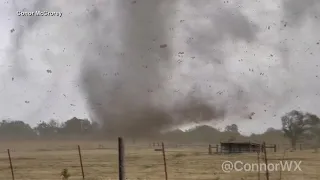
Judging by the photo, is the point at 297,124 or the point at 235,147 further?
the point at 297,124

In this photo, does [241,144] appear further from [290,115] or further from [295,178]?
[290,115]

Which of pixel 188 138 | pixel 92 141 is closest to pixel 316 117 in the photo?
pixel 188 138

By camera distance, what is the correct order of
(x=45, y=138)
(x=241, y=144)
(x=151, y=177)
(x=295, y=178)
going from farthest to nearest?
(x=45, y=138) → (x=241, y=144) → (x=151, y=177) → (x=295, y=178)

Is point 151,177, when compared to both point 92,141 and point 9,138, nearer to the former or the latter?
point 92,141

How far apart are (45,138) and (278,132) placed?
200ft

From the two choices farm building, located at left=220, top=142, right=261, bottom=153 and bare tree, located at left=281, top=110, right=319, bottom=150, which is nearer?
farm building, located at left=220, top=142, right=261, bottom=153

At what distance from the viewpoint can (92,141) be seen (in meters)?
103

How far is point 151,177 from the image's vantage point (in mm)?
29438

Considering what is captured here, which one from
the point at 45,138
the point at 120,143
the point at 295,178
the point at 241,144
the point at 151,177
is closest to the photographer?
the point at 120,143

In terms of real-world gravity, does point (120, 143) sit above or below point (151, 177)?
above

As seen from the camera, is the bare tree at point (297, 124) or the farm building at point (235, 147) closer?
the farm building at point (235, 147)

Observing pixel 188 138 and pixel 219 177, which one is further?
pixel 188 138

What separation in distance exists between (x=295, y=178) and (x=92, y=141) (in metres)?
79.2

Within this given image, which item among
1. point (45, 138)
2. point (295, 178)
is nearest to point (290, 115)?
point (45, 138)
